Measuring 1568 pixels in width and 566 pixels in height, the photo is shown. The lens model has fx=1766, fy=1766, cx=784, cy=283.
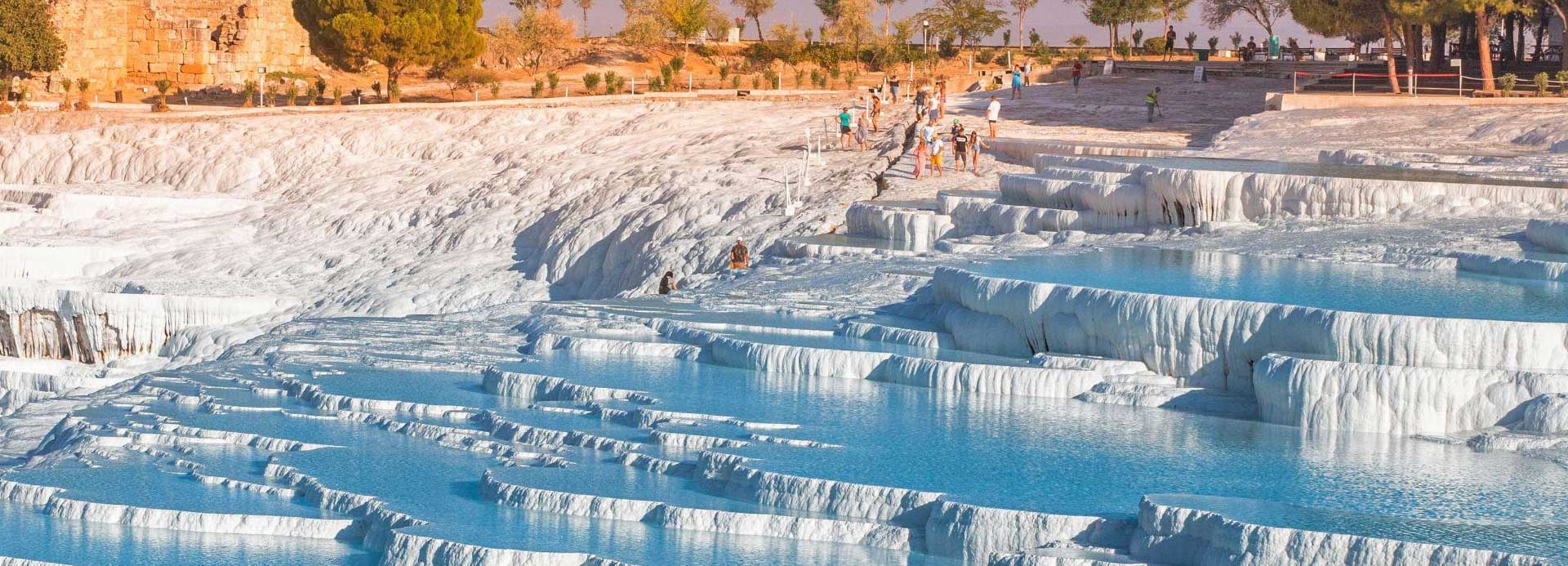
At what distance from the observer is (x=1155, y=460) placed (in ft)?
32.3

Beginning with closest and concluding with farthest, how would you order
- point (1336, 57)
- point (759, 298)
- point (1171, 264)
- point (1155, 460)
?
point (1155, 460) < point (1171, 264) < point (759, 298) < point (1336, 57)

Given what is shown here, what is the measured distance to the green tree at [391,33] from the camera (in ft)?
128

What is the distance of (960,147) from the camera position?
23.3 meters

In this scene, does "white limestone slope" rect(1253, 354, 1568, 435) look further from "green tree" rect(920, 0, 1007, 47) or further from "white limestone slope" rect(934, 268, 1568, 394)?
"green tree" rect(920, 0, 1007, 47)

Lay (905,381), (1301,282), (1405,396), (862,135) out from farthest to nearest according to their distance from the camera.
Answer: (862,135) < (1301,282) < (905,381) < (1405,396)

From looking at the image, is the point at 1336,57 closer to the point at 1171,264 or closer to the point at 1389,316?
the point at 1171,264

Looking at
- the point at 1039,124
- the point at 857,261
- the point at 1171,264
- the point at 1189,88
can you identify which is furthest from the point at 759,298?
the point at 1189,88

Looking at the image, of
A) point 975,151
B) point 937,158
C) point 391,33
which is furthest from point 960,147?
point 391,33

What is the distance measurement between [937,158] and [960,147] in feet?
1.10

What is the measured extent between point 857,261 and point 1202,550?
32.8ft

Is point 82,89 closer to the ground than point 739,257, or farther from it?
farther from it

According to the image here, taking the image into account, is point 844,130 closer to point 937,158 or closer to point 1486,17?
point 937,158

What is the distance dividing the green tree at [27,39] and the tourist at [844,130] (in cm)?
2228

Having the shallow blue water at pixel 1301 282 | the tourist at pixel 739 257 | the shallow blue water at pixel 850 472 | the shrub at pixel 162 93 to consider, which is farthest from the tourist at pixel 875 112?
the shrub at pixel 162 93
